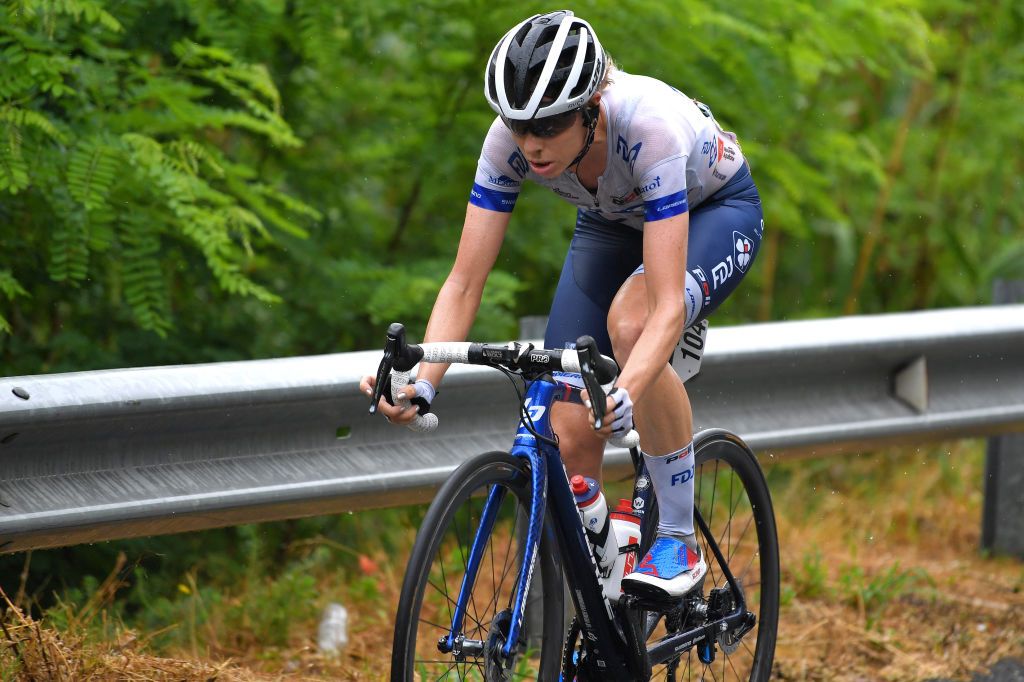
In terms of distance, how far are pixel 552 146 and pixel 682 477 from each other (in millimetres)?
1163

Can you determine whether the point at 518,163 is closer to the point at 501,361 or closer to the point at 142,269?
the point at 501,361

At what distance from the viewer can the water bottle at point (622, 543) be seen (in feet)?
12.2

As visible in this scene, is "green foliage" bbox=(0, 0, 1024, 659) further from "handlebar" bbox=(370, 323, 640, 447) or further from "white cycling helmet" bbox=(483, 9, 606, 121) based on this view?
"white cycling helmet" bbox=(483, 9, 606, 121)

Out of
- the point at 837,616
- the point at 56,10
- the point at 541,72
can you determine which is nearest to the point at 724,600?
the point at 837,616

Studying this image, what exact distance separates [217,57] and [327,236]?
1.32m

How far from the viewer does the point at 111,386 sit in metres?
3.49

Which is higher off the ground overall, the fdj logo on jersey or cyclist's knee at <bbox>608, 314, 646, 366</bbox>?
cyclist's knee at <bbox>608, 314, 646, 366</bbox>

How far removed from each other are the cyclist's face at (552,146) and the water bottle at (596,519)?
887mm

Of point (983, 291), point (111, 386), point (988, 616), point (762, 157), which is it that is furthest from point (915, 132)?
point (111, 386)

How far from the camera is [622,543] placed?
3832mm

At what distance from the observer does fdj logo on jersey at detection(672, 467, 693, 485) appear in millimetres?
3832

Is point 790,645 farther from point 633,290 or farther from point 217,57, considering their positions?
point 217,57

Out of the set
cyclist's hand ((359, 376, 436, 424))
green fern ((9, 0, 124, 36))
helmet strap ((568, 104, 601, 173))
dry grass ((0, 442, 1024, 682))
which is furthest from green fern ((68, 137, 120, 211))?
helmet strap ((568, 104, 601, 173))

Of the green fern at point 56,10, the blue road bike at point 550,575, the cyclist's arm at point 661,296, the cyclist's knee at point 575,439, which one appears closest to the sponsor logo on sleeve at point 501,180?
the cyclist's arm at point 661,296
